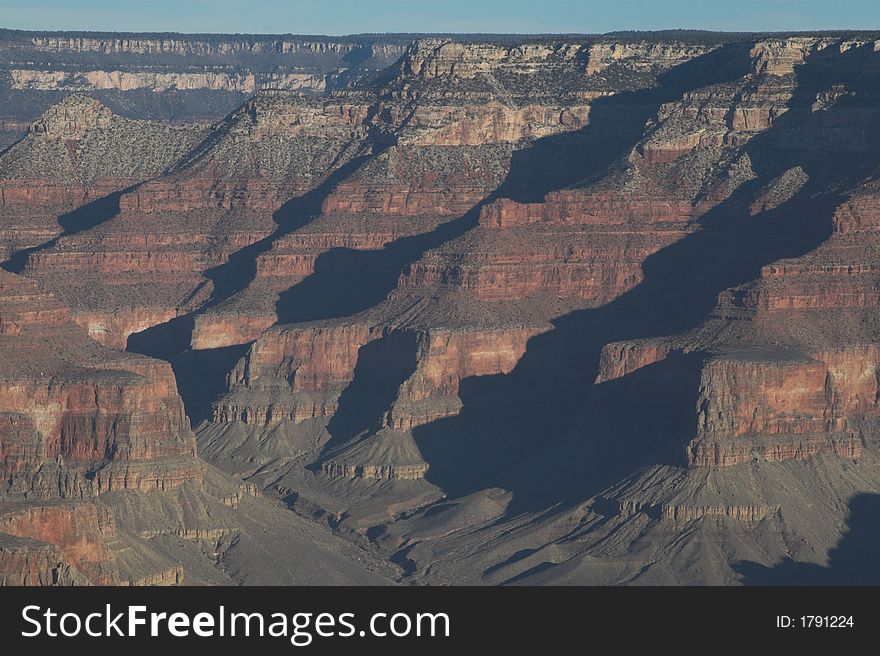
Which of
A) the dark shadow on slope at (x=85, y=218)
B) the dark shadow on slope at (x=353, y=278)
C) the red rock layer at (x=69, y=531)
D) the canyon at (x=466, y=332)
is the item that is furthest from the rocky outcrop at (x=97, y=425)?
the dark shadow on slope at (x=85, y=218)

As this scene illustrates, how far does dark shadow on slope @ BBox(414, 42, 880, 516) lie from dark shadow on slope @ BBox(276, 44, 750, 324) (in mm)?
10519

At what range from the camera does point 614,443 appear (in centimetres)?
14638

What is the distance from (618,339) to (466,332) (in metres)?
7.08

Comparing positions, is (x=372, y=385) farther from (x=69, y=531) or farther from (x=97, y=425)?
(x=69, y=531)

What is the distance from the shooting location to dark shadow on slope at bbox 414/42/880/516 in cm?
14612


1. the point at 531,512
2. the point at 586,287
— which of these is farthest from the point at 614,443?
the point at 586,287

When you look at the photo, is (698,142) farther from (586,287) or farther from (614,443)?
(614,443)

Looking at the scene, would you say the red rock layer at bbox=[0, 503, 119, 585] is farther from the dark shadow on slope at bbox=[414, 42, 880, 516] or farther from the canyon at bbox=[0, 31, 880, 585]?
the dark shadow on slope at bbox=[414, 42, 880, 516]

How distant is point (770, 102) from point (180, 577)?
6927 centimetres

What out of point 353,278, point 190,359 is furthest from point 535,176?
point 190,359

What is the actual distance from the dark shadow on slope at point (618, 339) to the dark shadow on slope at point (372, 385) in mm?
3115

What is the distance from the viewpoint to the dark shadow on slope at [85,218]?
187500mm

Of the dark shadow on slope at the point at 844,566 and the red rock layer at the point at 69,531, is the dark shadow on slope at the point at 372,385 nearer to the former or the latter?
the dark shadow on slope at the point at 844,566

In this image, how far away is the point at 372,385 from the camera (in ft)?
527
